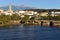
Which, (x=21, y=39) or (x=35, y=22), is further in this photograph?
(x=35, y=22)

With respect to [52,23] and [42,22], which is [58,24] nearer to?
[52,23]

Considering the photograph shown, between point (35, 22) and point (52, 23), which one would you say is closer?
point (52, 23)

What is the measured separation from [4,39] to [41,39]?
2.75m

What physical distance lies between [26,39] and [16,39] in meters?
0.76

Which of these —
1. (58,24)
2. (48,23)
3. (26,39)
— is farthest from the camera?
(48,23)

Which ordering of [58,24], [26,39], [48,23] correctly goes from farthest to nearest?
1. [48,23]
2. [58,24]
3. [26,39]

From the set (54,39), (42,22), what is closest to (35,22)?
(42,22)

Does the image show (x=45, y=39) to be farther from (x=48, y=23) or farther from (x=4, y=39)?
(x=48, y=23)

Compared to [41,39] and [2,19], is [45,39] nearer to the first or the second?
[41,39]

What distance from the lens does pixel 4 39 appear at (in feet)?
66.0

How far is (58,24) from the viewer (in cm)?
4222

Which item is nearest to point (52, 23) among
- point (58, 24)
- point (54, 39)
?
point (58, 24)

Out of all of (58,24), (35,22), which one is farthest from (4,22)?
(58,24)

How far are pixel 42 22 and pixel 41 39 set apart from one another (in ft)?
84.3
